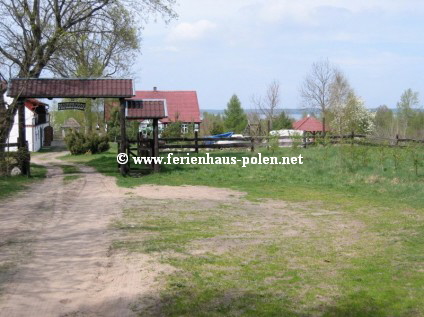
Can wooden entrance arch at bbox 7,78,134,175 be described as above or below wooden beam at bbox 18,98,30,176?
above

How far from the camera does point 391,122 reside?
69.6 meters

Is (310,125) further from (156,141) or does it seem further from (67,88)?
(67,88)

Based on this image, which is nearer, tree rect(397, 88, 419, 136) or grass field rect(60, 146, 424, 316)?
grass field rect(60, 146, 424, 316)

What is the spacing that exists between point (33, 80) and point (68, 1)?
6506 millimetres

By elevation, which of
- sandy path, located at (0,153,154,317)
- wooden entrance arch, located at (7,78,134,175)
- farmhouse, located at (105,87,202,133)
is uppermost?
farmhouse, located at (105,87,202,133)

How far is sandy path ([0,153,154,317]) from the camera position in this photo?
18.7ft

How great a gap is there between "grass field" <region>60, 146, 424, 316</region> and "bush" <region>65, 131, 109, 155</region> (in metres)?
17.5

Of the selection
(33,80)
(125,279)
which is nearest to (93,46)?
(33,80)

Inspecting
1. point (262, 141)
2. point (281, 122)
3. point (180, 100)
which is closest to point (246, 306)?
point (262, 141)

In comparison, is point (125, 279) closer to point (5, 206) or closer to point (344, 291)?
point (344, 291)

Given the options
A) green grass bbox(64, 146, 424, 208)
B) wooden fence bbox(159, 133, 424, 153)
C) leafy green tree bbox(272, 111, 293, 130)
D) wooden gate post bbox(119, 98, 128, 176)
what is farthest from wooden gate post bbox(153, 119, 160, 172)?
leafy green tree bbox(272, 111, 293, 130)

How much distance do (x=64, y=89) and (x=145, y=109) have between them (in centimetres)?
289

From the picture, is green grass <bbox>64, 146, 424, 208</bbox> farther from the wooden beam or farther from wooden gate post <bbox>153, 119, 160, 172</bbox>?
the wooden beam

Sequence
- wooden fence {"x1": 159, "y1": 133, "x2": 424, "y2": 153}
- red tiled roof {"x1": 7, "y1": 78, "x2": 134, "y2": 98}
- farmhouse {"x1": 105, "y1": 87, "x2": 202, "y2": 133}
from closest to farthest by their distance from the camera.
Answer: red tiled roof {"x1": 7, "y1": 78, "x2": 134, "y2": 98}
wooden fence {"x1": 159, "y1": 133, "x2": 424, "y2": 153}
farmhouse {"x1": 105, "y1": 87, "x2": 202, "y2": 133}
